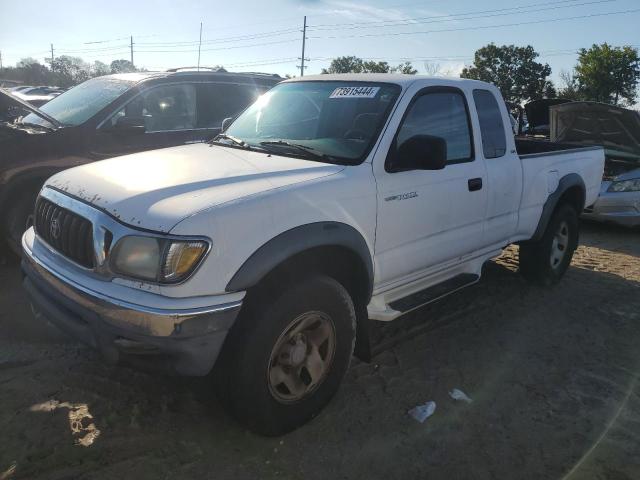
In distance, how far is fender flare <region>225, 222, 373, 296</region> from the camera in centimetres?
243

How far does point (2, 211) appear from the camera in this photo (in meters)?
4.73

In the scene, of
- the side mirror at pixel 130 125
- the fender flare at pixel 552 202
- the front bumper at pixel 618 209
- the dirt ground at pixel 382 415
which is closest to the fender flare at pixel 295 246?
the dirt ground at pixel 382 415

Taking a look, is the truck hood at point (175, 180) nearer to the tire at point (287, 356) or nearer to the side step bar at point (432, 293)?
the tire at point (287, 356)

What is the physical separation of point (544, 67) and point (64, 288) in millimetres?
71145

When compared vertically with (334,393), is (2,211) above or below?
above

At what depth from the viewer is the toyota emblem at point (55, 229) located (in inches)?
110

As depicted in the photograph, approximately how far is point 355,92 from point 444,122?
710mm

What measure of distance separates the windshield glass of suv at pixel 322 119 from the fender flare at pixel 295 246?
0.52 m

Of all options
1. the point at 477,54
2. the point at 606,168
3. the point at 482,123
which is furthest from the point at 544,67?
the point at 482,123

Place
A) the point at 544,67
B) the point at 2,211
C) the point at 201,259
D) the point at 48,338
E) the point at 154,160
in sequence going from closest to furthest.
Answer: the point at 201,259 < the point at 154,160 < the point at 48,338 < the point at 2,211 < the point at 544,67

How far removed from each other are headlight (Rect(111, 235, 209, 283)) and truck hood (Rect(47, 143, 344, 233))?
2.9 inches

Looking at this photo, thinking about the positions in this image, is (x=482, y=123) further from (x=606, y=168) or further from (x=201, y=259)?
(x=606, y=168)

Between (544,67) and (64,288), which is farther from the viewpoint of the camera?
(544,67)

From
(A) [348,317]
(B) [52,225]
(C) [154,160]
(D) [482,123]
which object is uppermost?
(D) [482,123]
